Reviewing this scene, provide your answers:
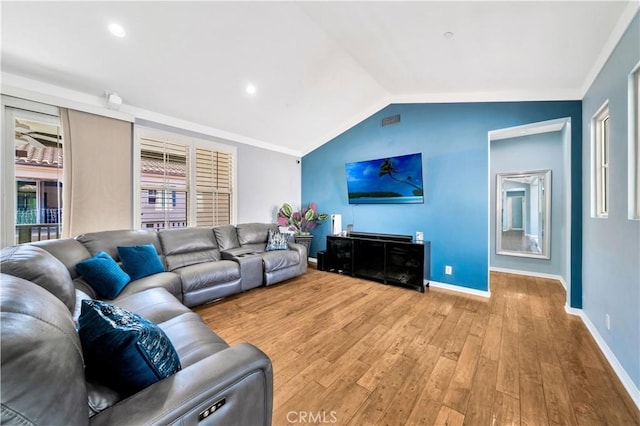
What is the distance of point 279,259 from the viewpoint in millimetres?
3686

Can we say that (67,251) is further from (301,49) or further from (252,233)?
(301,49)

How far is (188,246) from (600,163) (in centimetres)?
480

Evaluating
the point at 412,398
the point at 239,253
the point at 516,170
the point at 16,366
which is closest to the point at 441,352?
the point at 412,398

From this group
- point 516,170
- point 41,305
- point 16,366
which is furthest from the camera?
point 516,170

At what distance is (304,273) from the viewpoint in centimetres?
437

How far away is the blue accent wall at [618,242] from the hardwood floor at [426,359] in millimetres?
280

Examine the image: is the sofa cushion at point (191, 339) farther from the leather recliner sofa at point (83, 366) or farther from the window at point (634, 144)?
the window at point (634, 144)

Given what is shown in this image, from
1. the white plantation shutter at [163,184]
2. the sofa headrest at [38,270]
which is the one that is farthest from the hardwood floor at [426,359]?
the white plantation shutter at [163,184]

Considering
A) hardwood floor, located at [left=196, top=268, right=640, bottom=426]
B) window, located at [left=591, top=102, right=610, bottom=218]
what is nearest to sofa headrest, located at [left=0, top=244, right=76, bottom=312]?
hardwood floor, located at [left=196, top=268, right=640, bottom=426]

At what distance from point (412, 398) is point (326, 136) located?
449cm

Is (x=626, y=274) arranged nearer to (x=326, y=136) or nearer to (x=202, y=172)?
(x=326, y=136)

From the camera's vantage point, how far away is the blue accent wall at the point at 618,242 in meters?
1.61

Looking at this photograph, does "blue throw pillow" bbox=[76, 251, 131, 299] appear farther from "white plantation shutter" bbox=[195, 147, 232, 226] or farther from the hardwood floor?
"white plantation shutter" bbox=[195, 147, 232, 226]

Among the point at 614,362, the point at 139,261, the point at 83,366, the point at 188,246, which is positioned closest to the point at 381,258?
the point at 614,362
